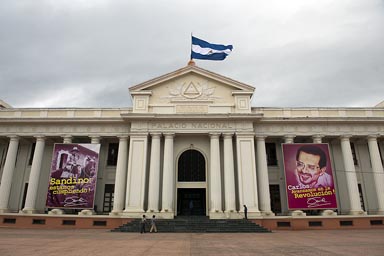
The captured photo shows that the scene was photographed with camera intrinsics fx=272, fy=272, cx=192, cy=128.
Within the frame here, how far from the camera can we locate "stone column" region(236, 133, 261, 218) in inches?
842

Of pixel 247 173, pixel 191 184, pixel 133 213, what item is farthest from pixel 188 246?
pixel 191 184

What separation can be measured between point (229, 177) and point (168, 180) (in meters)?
4.98

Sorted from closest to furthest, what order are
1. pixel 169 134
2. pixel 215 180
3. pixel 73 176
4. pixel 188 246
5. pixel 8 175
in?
pixel 188 246 < pixel 215 180 < pixel 73 176 < pixel 169 134 < pixel 8 175

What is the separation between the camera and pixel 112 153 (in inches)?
1030

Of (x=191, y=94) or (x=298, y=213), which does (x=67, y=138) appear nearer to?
(x=191, y=94)

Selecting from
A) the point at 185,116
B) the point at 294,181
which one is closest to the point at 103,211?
the point at 185,116

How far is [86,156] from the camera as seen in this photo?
22766 mm

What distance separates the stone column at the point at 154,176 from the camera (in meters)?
21.5

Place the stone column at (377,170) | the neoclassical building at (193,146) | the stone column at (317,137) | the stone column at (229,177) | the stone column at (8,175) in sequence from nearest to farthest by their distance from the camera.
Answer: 1. the stone column at (229,177)
2. the neoclassical building at (193,146)
3. the stone column at (377,170)
4. the stone column at (8,175)
5. the stone column at (317,137)

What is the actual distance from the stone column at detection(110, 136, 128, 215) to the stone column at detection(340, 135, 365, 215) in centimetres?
1901

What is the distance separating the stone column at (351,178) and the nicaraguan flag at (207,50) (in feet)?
42.8

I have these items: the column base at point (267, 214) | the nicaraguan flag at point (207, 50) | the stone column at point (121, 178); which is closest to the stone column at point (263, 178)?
the column base at point (267, 214)

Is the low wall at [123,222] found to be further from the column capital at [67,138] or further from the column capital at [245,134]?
the column capital at [245,134]

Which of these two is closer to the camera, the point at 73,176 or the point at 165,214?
the point at 165,214
